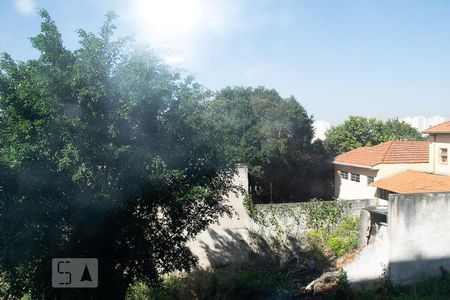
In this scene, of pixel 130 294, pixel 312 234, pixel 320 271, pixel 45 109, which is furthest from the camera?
pixel 312 234

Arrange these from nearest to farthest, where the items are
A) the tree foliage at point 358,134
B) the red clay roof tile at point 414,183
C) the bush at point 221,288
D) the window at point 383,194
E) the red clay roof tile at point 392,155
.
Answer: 1. the bush at point 221,288
2. the red clay roof tile at point 414,183
3. the window at point 383,194
4. the red clay roof tile at point 392,155
5. the tree foliage at point 358,134

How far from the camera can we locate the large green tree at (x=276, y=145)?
74.2 feet

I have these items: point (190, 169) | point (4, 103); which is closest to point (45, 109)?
point (4, 103)

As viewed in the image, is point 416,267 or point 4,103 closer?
point 4,103

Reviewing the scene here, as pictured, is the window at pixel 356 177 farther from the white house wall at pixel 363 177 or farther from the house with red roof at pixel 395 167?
the white house wall at pixel 363 177

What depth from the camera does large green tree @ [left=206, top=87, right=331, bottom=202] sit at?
22.6 meters

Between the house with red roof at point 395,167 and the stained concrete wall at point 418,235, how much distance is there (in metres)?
5.52

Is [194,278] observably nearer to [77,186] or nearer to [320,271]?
[320,271]

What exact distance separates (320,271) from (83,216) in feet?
32.6

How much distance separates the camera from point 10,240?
24.0 feet
